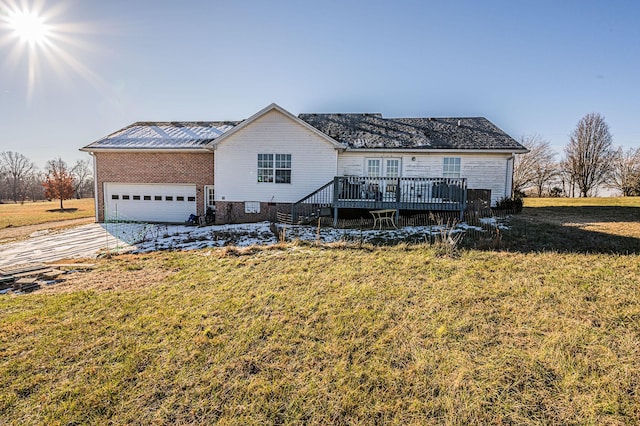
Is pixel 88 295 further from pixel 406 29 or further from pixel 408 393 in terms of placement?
pixel 406 29

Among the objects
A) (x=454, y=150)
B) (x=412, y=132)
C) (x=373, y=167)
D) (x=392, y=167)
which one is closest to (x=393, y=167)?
(x=392, y=167)

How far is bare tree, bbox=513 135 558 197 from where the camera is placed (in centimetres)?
3425

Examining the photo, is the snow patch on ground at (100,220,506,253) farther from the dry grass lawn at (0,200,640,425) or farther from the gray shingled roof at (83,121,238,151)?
the gray shingled roof at (83,121,238,151)

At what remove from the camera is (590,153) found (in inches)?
1358

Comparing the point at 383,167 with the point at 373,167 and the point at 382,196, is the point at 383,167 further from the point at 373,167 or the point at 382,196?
the point at 382,196

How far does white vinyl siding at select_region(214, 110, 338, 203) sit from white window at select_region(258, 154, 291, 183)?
0.05 m

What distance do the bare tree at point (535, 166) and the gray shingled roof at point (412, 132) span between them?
22.3m

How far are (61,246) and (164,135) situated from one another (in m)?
8.53

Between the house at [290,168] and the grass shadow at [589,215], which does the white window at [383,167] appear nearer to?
the house at [290,168]

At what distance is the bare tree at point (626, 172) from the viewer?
3025 centimetres

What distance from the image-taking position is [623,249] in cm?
735

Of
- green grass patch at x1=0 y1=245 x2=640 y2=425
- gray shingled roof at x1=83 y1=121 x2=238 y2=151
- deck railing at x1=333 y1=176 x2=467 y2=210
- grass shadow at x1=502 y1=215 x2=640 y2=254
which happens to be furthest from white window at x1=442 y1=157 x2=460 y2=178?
gray shingled roof at x1=83 y1=121 x2=238 y2=151

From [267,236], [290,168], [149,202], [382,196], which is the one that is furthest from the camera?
[149,202]

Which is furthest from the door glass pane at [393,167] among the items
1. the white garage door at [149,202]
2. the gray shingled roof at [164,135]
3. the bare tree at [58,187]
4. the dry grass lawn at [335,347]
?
the bare tree at [58,187]
